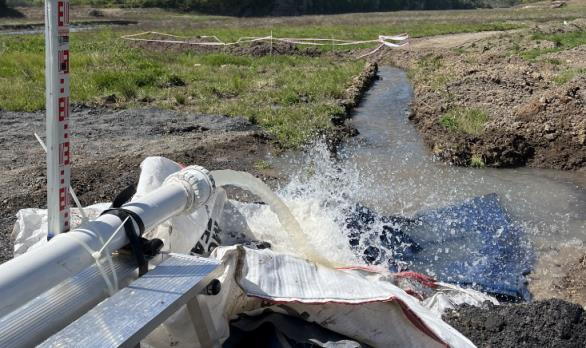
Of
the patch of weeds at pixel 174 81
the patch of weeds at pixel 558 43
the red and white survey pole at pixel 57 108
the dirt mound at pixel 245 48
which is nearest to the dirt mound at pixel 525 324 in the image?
the red and white survey pole at pixel 57 108

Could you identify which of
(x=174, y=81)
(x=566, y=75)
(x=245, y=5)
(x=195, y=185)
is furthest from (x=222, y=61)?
(x=245, y=5)

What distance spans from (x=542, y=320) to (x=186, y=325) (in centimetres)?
214

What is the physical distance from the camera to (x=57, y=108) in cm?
267

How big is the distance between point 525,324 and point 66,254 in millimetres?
2643

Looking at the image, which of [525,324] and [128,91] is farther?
[128,91]

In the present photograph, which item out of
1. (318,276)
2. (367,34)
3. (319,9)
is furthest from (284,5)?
(318,276)

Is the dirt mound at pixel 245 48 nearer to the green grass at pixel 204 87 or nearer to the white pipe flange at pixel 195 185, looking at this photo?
the green grass at pixel 204 87

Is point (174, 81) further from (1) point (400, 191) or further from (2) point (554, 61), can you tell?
(2) point (554, 61)

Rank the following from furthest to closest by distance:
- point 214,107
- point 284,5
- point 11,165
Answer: point 284,5, point 214,107, point 11,165

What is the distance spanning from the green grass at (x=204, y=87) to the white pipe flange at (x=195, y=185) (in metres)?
5.54

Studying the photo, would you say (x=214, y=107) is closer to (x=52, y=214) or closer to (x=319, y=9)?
(x=52, y=214)

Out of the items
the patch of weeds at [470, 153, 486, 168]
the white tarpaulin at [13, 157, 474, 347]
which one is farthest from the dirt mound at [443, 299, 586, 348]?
the patch of weeds at [470, 153, 486, 168]

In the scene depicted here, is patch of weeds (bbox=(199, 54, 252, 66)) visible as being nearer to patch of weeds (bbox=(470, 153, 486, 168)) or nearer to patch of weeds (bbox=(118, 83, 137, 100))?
patch of weeds (bbox=(118, 83, 137, 100))

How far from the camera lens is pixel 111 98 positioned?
1147cm
